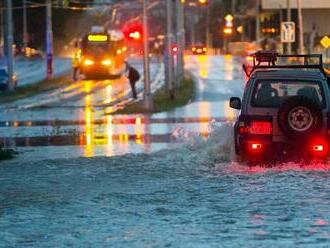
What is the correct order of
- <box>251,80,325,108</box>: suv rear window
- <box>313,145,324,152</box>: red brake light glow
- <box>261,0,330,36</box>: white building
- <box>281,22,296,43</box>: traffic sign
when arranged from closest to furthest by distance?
<box>313,145,324,152</box>: red brake light glow → <box>251,80,325,108</box>: suv rear window → <box>281,22,296,43</box>: traffic sign → <box>261,0,330,36</box>: white building

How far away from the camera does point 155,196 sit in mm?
11195

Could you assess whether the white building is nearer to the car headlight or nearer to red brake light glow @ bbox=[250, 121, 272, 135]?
the car headlight

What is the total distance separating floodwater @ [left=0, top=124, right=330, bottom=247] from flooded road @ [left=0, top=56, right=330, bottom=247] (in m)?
0.01

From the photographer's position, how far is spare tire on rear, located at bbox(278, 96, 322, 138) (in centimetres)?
1255

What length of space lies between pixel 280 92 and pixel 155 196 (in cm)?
340

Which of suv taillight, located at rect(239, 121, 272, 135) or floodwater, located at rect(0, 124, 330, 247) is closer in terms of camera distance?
floodwater, located at rect(0, 124, 330, 247)

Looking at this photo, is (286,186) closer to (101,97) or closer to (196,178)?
(196,178)

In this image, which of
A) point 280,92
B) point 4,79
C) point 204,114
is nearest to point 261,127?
point 280,92

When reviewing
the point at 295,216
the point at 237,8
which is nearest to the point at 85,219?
the point at 295,216

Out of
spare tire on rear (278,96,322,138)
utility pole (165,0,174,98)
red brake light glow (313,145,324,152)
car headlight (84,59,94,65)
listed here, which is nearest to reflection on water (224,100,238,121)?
utility pole (165,0,174,98)

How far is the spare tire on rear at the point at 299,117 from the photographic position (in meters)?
12.6

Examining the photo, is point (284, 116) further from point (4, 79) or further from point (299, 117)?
point (4, 79)

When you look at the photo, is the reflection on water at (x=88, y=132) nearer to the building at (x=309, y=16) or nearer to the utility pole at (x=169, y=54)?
the utility pole at (x=169, y=54)

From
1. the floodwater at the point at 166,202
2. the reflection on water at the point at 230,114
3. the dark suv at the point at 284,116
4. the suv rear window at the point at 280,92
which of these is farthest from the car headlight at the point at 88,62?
the suv rear window at the point at 280,92
